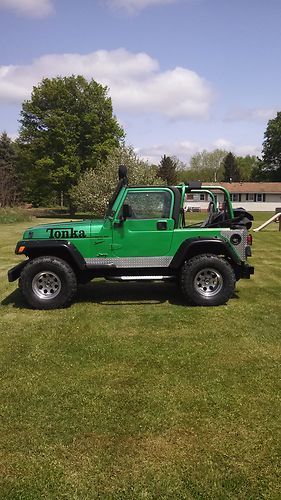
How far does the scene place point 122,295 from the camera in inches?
320

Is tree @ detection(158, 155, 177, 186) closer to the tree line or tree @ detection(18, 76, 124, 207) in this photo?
the tree line

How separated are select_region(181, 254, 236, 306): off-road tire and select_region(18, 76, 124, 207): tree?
3605 cm

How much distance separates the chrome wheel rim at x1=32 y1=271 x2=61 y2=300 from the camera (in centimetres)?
711

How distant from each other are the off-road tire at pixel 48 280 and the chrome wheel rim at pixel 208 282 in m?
2.03

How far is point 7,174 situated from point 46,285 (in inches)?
1833

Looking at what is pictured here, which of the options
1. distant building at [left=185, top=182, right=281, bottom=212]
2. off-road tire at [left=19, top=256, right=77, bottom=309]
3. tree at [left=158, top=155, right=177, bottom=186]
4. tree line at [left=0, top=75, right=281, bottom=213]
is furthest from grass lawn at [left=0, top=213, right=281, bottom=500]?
tree at [left=158, top=155, right=177, bottom=186]

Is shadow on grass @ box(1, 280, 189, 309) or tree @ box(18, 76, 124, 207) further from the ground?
tree @ box(18, 76, 124, 207)

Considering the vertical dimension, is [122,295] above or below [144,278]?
below

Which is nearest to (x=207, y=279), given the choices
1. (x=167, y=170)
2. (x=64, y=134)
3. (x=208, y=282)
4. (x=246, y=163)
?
(x=208, y=282)

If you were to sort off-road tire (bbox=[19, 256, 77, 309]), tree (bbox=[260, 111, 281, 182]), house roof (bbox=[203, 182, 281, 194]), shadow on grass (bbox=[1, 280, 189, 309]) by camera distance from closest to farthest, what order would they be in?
off-road tire (bbox=[19, 256, 77, 309]) < shadow on grass (bbox=[1, 280, 189, 309]) < house roof (bbox=[203, 182, 281, 194]) < tree (bbox=[260, 111, 281, 182])

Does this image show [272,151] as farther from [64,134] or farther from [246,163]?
[64,134]

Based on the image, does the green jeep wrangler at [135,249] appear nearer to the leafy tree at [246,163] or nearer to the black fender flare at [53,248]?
the black fender flare at [53,248]

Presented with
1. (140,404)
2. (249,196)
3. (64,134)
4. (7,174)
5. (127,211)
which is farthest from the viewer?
(249,196)

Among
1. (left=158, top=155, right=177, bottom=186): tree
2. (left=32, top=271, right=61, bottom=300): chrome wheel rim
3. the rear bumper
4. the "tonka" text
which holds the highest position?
(left=158, top=155, right=177, bottom=186): tree
